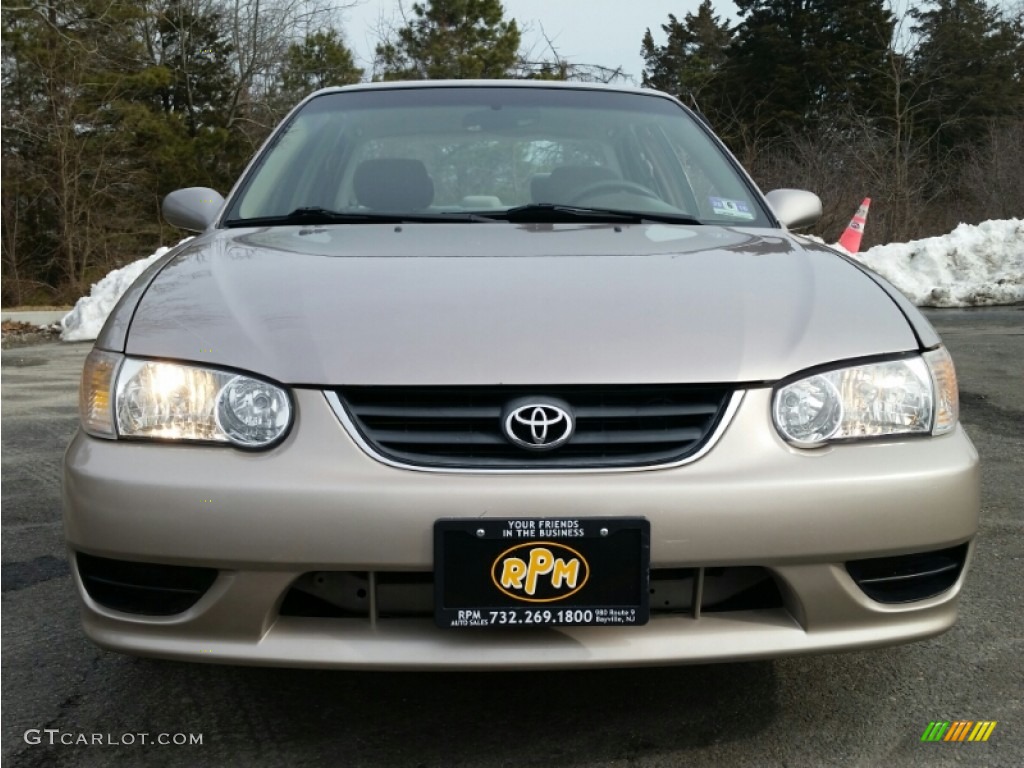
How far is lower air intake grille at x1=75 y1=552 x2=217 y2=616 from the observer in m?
1.69

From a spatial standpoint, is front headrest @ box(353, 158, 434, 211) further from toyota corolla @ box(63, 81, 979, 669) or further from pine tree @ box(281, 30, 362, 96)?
pine tree @ box(281, 30, 362, 96)

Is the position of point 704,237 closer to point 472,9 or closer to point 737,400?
point 737,400

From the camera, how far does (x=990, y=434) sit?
15.1 ft

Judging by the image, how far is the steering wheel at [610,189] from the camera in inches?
107

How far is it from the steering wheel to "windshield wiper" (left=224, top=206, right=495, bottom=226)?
0.35 m

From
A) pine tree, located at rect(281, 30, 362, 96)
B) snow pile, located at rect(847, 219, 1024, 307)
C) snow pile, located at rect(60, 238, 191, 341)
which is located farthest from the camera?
pine tree, located at rect(281, 30, 362, 96)

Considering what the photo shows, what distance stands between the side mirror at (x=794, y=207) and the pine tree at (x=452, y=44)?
23922mm

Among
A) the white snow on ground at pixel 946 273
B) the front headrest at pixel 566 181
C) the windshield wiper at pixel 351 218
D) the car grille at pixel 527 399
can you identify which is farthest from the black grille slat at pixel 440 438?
the white snow on ground at pixel 946 273

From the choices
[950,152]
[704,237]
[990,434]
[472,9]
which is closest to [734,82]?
[950,152]

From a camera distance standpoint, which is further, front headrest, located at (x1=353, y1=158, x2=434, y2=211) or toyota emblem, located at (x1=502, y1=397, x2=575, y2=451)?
front headrest, located at (x1=353, y1=158, x2=434, y2=211)

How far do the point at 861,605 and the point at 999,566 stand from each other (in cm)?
149

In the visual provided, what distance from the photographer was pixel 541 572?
5.23ft

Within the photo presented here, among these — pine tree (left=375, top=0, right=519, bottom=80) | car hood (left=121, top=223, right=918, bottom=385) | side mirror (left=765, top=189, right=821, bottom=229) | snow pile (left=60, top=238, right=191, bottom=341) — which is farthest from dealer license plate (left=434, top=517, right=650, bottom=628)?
pine tree (left=375, top=0, right=519, bottom=80)

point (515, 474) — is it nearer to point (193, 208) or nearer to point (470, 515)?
point (470, 515)
